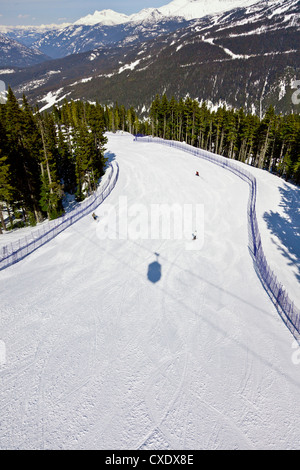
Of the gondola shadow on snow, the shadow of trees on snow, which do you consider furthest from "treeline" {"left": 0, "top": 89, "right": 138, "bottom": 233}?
the shadow of trees on snow

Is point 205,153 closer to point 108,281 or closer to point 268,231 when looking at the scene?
point 268,231

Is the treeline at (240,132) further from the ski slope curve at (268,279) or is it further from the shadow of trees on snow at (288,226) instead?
the ski slope curve at (268,279)

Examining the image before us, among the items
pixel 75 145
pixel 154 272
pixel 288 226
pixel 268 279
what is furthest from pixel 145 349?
pixel 75 145

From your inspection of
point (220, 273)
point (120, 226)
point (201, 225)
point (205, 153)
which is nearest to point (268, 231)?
point (201, 225)

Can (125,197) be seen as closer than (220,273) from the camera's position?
No

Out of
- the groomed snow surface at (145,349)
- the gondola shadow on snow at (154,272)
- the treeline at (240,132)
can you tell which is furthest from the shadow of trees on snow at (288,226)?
the treeline at (240,132)

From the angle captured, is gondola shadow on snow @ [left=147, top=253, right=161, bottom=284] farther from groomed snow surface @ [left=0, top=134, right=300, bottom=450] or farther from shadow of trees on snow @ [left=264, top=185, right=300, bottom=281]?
shadow of trees on snow @ [left=264, top=185, right=300, bottom=281]
